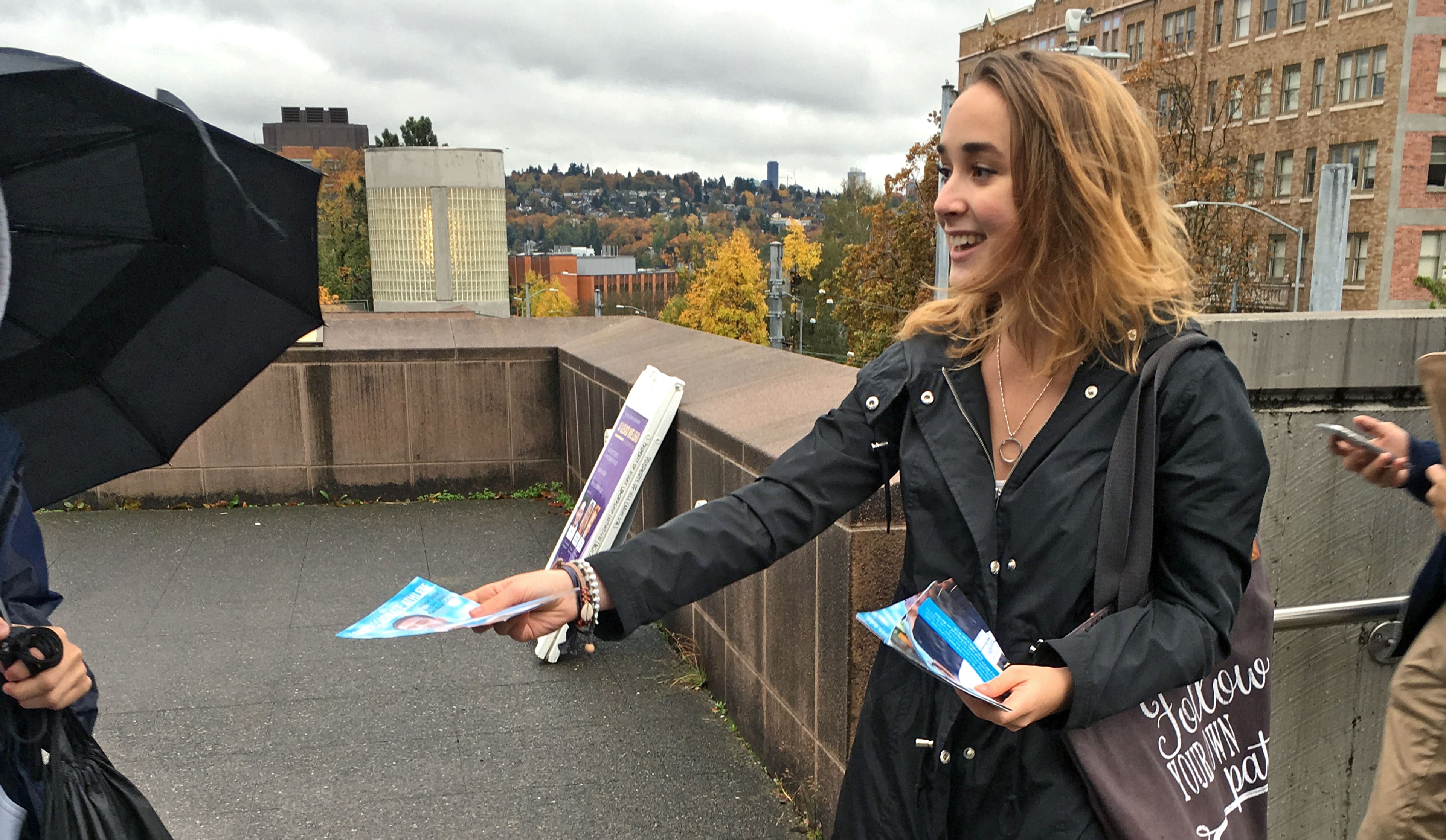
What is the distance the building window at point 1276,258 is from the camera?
5341 centimetres

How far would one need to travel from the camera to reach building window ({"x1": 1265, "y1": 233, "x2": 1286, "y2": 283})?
5341 cm

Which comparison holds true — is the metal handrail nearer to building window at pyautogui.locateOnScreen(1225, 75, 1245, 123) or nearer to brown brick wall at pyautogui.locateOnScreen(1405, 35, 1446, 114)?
building window at pyautogui.locateOnScreen(1225, 75, 1245, 123)

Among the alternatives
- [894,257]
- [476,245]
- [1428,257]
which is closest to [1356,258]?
[1428,257]

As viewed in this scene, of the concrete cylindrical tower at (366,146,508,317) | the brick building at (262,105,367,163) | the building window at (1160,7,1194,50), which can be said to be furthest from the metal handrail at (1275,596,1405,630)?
the brick building at (262,105,367,163)

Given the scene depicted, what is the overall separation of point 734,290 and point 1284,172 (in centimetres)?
2817

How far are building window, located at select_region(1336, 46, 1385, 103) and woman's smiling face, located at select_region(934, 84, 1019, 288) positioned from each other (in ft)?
181

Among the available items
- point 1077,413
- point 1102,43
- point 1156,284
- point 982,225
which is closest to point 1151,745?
point 1077,413

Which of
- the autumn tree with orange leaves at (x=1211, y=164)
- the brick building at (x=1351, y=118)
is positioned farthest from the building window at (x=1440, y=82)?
the autumn tree with orange leaves at (x=1211, y=164)

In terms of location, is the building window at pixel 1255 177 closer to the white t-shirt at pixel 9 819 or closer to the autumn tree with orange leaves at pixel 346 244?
the autumn tree with orange leaves at pixel 346 244

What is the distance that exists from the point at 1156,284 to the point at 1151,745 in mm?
723

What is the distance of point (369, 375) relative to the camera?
8594 millimetres

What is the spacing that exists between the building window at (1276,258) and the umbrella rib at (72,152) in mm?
57378

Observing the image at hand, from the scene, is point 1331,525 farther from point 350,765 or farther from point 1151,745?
point 350,765

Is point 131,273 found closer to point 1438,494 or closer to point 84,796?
point 84,796
